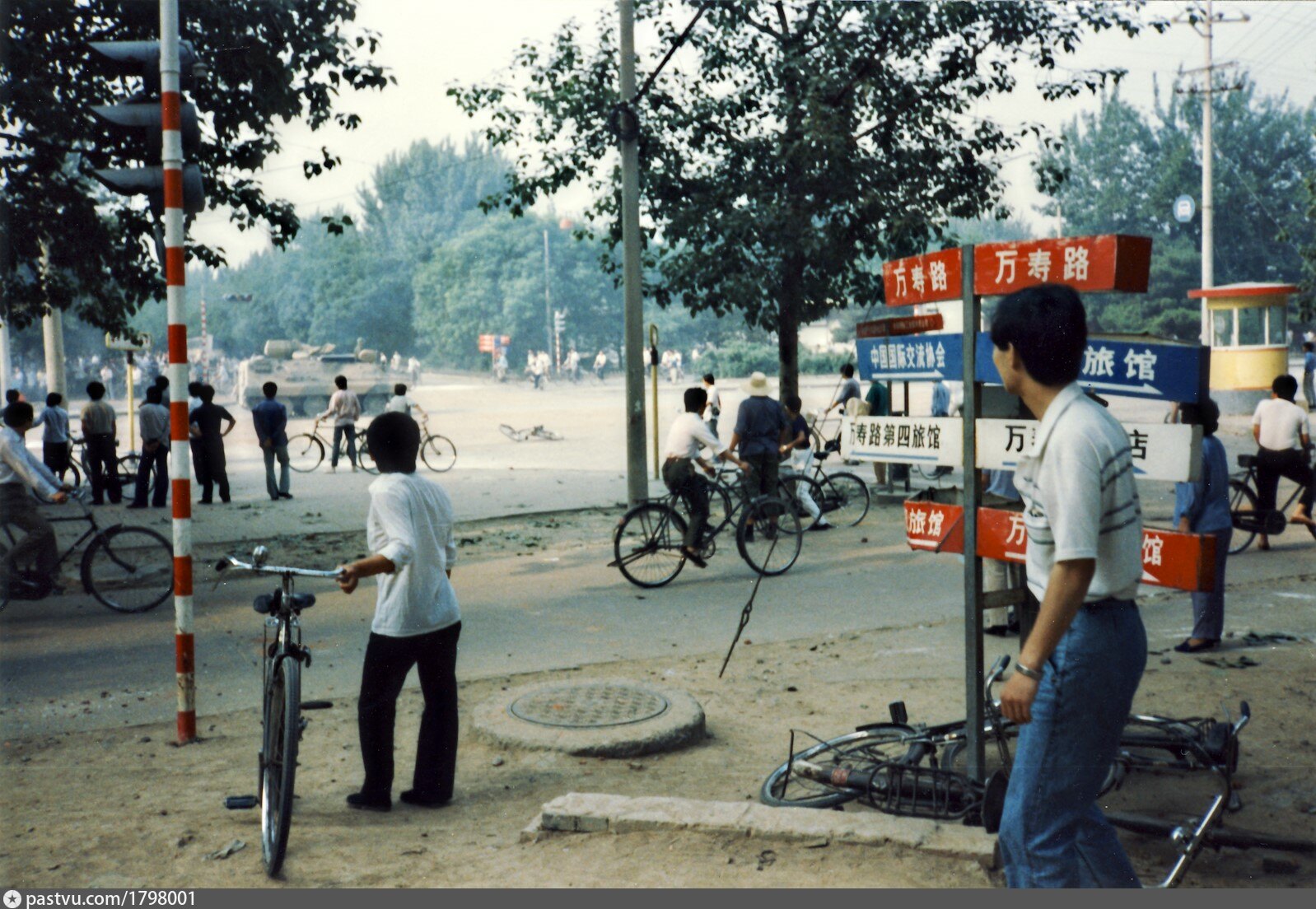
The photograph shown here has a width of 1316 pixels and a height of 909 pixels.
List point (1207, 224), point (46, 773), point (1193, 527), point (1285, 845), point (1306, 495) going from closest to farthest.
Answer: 1. point (1285, 845)
2. point (46, 773)
3. point (1193, 527)
4. point (1306, 495)
5. point (1207, 224)

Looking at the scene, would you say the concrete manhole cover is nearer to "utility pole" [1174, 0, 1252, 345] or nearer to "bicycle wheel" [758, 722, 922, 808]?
"bicycle wheel" [758, 722, 922, 808]

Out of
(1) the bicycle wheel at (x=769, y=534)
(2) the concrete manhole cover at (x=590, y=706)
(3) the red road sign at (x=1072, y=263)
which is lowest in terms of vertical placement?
(2) the concrete manhole cover at (x=590, y=706)

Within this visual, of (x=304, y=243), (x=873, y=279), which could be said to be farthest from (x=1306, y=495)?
(x=304, y=243)

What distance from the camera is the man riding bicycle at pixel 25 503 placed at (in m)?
8.72

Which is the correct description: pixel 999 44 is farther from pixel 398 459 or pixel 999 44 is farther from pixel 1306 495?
pixel 398 459

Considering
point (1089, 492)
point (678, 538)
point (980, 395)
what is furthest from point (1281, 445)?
point (1089, 492)

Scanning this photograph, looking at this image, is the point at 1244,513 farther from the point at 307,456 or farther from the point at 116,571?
the point at 307,456

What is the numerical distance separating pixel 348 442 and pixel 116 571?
12548 mm

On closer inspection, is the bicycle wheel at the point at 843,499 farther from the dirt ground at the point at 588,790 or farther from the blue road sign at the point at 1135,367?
the blue road sign at the point at 1135,367

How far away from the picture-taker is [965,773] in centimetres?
462

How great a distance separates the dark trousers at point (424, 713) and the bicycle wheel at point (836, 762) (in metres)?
1.27

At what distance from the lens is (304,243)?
9062 centimetres

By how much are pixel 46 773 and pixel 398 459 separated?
7.51ft

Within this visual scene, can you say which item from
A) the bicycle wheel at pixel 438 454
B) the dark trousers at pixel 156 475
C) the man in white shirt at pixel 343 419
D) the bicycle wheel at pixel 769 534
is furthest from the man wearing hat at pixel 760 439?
the man in white shirt at pixel 343 419
